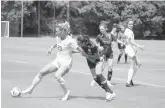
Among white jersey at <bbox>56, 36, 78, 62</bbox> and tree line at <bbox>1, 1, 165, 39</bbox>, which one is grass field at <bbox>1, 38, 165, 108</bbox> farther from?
tree line at <bbox>1, 1, 165, 39</bbox>

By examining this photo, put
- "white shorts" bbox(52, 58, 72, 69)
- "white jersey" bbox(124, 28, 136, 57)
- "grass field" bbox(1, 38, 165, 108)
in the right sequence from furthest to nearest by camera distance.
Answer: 1. "white jersey" bbox(124, 28, 136, 57)
2. "white shorts" bbox(52, 58, 72, 69)
3. "grass field" bbox(1, 38, 165, 108)

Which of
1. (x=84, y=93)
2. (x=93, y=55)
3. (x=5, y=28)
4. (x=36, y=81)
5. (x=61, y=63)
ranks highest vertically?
(x=93, y=55)

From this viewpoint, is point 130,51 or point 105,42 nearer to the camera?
point 105,42

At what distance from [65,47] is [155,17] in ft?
160

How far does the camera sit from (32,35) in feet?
201

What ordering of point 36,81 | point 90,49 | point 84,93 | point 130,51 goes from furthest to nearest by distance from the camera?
point 130,51 → point 84,93 → point 90,49 → point 36,81

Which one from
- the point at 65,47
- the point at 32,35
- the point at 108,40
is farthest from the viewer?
the point at 32,35

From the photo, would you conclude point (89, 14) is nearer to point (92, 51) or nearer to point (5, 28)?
point (5, 28)

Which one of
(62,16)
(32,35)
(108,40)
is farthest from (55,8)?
(108,40)

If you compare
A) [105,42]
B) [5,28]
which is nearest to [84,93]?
[105,42]

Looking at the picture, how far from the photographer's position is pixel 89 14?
58844 mm

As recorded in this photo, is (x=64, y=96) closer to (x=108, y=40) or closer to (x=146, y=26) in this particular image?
(x=108, y=40)

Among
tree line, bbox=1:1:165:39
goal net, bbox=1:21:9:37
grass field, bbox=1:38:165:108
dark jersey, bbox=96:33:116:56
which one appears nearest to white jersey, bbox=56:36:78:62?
grass field, bbox=1:38:165:108

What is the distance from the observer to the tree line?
56062 mm
